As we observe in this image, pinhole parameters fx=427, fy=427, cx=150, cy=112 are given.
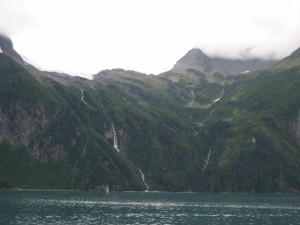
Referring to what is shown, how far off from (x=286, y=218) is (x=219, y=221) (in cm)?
2331

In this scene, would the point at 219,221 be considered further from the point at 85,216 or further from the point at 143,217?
the point at 85,216

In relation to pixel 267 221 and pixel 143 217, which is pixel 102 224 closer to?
pixel 143 217

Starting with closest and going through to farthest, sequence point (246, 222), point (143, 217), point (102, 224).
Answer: point (102, 224)
point (246, 222)
point (143, 217)

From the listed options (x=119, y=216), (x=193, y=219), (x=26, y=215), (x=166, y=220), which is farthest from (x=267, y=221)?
(x=26, y=215)

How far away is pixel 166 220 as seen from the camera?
383 feet

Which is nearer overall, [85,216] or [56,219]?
[56,219]

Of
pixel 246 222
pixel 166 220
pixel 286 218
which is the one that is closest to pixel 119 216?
pixel 166 220

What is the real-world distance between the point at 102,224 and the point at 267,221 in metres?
Result: 46.8

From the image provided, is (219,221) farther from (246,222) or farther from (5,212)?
(5,212)

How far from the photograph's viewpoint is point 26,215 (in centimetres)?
11581

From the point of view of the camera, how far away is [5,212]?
122 meters

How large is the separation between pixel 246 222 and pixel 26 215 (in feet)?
196

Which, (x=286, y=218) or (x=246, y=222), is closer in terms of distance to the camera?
(x=246, y=222)

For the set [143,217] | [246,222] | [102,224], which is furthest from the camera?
[143,217]
